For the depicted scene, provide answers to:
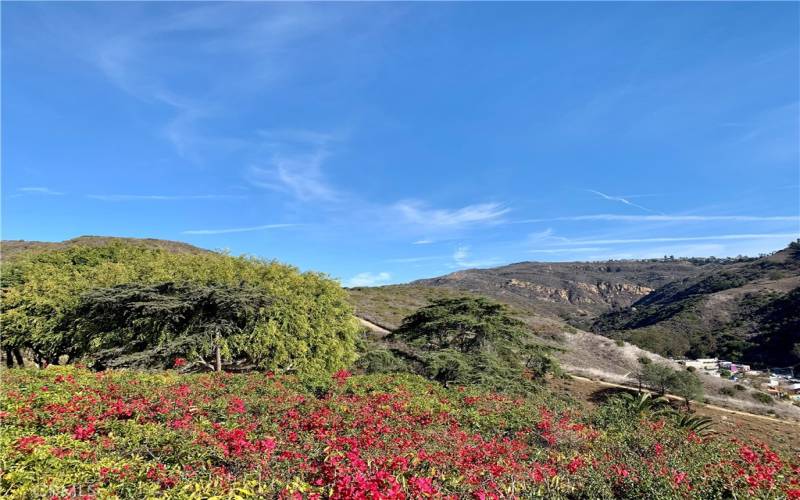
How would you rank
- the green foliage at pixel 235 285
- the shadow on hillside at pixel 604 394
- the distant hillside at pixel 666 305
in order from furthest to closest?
the distant hillside at pixel 666 305, the shadow on hillside at pixel 604 394, the green foliage at pixel 235 285

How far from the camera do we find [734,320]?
7450 centimetres

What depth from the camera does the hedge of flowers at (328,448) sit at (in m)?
4.60

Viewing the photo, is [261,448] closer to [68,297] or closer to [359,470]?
[359,470]

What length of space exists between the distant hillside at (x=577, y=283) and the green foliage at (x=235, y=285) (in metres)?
104

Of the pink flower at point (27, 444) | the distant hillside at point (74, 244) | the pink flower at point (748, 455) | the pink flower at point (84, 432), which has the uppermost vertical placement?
the distant hillside at point (74, 244)

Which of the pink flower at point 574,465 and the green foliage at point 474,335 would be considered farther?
the green foliage at point 474,335

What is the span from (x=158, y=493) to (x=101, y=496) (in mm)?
616

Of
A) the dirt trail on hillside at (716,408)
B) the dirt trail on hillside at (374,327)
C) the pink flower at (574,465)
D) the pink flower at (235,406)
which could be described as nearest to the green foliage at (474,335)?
the dirt trail on hillside at (716,408)

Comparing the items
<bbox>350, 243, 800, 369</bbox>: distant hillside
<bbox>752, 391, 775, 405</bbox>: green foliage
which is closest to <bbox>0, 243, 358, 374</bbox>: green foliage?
<bbox>350, 243, 800, 369</bbox>: distant hillside

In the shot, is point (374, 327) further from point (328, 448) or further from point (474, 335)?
point (328, 448)

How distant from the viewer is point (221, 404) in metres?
8.78

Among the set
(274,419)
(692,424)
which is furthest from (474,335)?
(274,419)

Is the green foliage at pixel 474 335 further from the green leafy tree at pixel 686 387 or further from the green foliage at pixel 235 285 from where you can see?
the green leafy tree at pixel 686 387

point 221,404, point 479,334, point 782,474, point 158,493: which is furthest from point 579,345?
point 158,493
